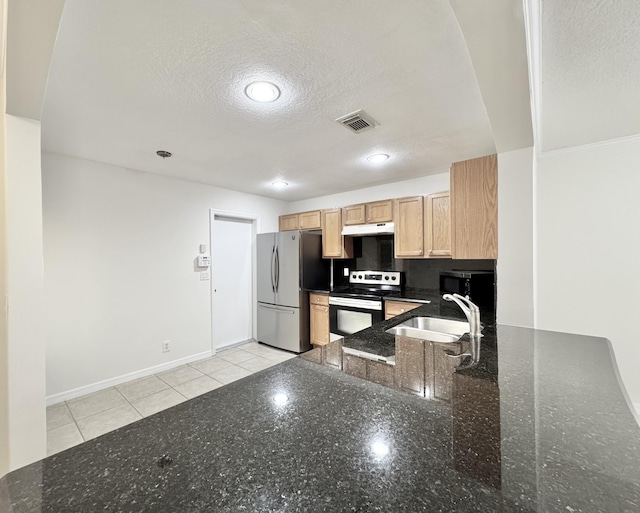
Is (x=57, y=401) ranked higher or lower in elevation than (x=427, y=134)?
lower

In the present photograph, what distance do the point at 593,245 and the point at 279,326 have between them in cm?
382

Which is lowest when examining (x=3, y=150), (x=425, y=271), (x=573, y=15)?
(x=425, y=271)

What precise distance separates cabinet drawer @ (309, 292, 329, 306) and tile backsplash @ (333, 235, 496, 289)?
2.02 ft

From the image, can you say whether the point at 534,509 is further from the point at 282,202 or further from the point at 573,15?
the point at 282,202

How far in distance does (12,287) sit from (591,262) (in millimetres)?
4462

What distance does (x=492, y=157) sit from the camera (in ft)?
7.32

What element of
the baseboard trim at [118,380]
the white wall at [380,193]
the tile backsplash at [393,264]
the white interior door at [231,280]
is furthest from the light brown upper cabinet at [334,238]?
the baseboard trim at [118,380]

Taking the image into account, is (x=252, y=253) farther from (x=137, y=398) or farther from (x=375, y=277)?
(x=137, y=398)

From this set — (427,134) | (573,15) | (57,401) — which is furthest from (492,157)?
(57,401)

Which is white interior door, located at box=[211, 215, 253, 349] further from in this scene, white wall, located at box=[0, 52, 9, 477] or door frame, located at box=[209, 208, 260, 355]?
white wall, located at box=[0, 52, 9, 477]

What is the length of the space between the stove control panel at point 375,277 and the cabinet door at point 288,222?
131cm

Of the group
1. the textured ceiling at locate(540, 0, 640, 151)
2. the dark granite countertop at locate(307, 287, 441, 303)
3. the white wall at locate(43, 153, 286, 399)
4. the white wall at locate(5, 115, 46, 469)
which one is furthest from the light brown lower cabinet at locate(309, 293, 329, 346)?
the textured ceiling at locate(540, 0, 640, 151)

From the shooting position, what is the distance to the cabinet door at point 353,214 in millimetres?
3855

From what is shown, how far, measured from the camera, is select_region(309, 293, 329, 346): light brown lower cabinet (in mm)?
3900
